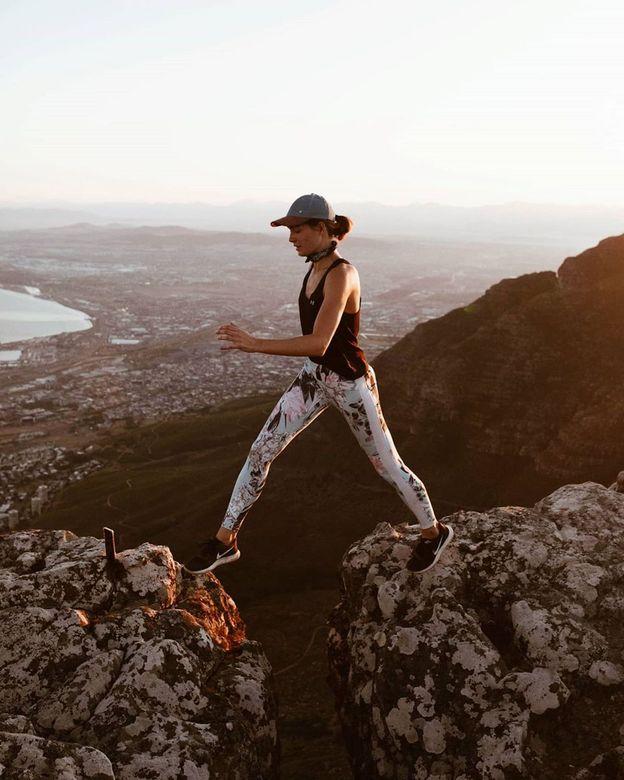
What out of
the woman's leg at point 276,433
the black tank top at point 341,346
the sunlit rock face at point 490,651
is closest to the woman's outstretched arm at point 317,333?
the black tank top at point 341,346

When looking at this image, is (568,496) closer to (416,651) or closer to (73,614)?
(416,651)

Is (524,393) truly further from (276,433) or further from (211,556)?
(276,433)

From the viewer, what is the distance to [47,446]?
4060 inches

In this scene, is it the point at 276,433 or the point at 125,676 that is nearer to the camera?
the point at 125,676

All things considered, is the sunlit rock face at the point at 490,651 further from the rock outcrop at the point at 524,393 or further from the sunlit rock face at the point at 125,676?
the rock outcrop at the point at 524,393

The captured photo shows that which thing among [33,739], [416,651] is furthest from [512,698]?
[33,739]

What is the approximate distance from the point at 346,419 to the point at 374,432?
410mm

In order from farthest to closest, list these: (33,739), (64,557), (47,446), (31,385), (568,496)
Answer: (31,385) → (47,446) → (568,496) → (64,557) → (33,739)

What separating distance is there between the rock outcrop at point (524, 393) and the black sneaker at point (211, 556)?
4587cm

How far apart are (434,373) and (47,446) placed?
6811 cm

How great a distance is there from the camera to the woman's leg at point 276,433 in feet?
27.9

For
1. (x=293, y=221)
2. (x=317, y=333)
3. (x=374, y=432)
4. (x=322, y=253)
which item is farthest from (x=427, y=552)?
(x=293, y=221)

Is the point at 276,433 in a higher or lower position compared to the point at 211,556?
higher

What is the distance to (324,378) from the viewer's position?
8156 millimetres
